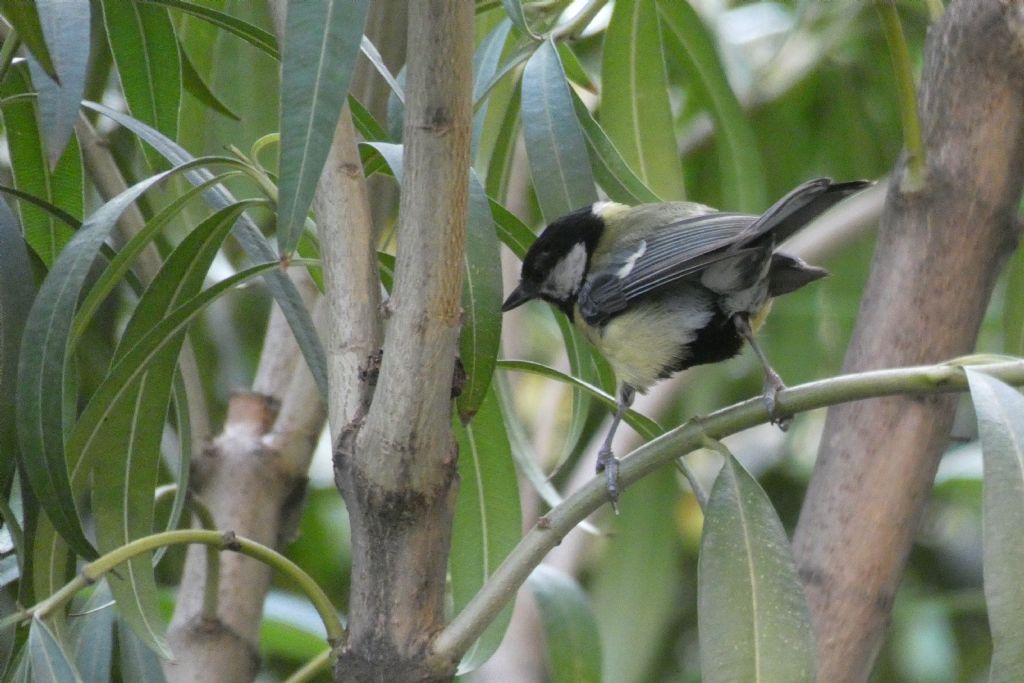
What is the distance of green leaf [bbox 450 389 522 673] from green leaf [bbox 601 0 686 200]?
0.47m

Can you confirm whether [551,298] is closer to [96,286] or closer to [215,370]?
[96,286]

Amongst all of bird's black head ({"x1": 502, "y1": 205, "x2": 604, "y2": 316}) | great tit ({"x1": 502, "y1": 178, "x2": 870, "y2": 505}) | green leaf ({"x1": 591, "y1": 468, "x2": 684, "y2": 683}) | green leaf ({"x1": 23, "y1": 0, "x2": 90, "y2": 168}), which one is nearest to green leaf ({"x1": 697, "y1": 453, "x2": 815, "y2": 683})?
great tit ({"x1": 502, "y1": 178, "x2": 870, "y2": 505})

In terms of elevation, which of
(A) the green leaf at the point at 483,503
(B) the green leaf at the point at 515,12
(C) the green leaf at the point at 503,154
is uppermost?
(C) the green leaf at the point at 503,154

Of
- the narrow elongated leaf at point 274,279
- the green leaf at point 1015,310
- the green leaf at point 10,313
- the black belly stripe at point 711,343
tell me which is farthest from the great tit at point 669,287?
the green leaf at point 10,313

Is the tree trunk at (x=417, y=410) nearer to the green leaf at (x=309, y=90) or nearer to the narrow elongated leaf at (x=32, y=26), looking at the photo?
the green leaf at (x=309, y=90)

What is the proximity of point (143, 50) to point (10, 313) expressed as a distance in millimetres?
405

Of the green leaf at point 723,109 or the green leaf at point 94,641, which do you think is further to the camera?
the green leaf at point 723,109

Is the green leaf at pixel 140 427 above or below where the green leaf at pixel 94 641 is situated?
above

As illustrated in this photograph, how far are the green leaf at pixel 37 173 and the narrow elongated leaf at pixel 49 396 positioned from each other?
268 mm

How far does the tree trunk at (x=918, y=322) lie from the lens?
124 centimetres

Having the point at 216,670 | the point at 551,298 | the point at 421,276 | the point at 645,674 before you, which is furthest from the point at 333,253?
the point at 645,674

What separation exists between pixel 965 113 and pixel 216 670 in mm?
1031

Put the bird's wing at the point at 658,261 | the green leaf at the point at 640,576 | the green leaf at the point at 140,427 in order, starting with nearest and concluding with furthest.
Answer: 1. the green leaf at the point at 140,427
2. the bird's wing at the point at 658,261
3. the green leaf at the point at 640,576

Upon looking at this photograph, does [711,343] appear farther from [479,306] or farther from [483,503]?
[479,306]
